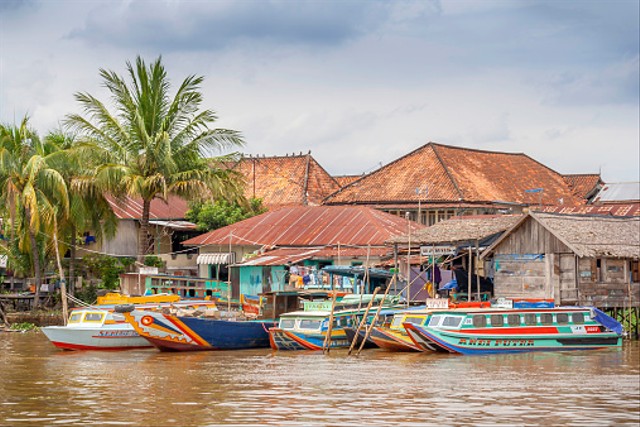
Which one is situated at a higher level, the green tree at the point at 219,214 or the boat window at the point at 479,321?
the green tree at the point at 219,214

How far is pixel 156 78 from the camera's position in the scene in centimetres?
4778

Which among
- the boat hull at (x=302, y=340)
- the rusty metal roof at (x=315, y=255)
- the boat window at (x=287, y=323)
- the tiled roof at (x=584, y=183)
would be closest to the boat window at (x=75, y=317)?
the boat hull at (x=302, y=340)

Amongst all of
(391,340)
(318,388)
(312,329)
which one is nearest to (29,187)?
(312,329)

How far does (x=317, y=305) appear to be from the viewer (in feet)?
124

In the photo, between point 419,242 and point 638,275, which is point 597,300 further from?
point 419,242

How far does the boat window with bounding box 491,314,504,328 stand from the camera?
34.0 meters

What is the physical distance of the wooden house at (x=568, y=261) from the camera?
3859cm

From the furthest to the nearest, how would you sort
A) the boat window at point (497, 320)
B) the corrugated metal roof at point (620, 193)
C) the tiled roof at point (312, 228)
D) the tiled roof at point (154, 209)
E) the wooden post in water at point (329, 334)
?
the corrugated metal roof at point (620, 193) → the tiled roof at point (154, 209) → the tiled roof at point (312, 228) → the wooden post in water at point (329, 334) → the boat window at point (497, 320)

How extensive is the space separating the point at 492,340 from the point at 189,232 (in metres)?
27.6

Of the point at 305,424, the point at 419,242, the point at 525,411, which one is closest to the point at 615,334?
the point at 419,242

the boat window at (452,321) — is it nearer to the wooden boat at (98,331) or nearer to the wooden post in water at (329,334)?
the wooden post in water at (329,334)

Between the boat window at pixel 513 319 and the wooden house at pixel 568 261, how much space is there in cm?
455

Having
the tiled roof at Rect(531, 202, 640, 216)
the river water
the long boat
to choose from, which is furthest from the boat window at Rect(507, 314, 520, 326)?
the tiled roof at Rect(531, 202, 640, 216)

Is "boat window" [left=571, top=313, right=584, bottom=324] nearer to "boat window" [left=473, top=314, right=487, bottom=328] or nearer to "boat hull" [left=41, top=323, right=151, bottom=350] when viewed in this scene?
"boat window" [left=473, top=314, right=487, bottom=328]
